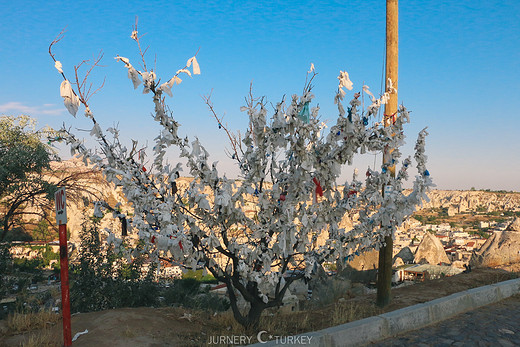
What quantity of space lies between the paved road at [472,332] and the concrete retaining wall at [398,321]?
0.47 ft

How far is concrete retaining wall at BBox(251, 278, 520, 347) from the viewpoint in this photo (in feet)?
19.7

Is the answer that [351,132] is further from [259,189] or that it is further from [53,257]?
[53,257]

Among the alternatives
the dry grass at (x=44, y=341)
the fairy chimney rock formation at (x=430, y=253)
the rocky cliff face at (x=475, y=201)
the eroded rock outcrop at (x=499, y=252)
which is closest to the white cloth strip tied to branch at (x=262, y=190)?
the dry grass at (x=44, y=341)

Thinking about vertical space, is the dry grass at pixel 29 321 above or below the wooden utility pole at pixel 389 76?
below

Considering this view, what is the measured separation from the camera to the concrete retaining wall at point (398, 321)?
6020 millimetres

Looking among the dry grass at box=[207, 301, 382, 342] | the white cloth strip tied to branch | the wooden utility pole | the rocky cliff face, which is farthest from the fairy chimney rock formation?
the rocky cliff face

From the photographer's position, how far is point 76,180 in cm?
1517

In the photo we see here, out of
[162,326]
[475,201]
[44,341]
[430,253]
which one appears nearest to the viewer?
[44,341]

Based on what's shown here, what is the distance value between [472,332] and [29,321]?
23.8ft

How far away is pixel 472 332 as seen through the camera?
23.2 ft

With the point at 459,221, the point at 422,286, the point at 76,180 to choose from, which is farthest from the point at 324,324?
the point at 459,221

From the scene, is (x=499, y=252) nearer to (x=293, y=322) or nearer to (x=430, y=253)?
(x=430, y=253)

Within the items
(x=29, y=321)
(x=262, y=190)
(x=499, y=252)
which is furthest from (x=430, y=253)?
(x=29, y=321)

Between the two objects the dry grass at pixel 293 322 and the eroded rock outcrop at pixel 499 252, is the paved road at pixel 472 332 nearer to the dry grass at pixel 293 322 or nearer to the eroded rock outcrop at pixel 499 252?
the dry grass at pixel 293 322
